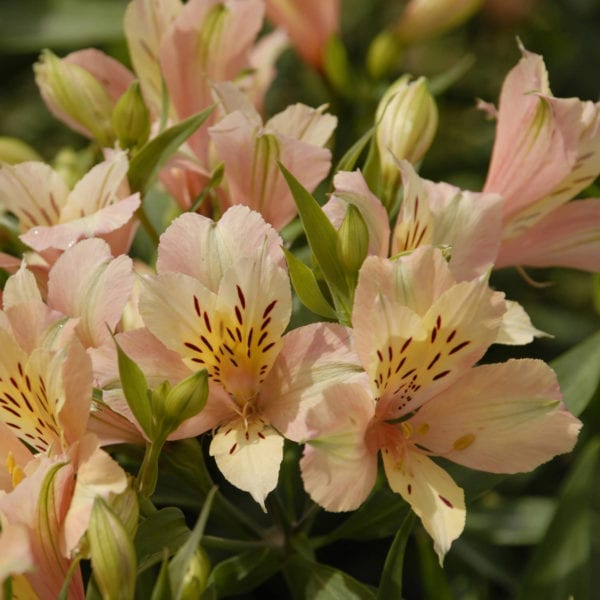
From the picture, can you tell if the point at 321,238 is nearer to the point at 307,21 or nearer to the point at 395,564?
the point at 395,564

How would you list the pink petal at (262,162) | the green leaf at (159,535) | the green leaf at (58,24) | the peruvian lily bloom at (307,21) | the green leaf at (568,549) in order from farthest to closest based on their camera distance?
the green leaf at (58,24)
the peruvian lily bloom at (307,21)
the green leaf at (568,549)
the pink petal at (262,162)
the green leaf at (159,535)

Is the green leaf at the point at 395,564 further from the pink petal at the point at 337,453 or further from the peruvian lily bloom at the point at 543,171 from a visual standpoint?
the peruvian lily bloom at the point at 543,171

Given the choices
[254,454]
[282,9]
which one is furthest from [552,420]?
[282,9]

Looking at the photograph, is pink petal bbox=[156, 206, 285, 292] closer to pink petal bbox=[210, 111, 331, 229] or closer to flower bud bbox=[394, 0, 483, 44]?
pink petal bbox=[210, 111, 331, 229]

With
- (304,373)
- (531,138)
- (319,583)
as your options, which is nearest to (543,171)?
(531,138)

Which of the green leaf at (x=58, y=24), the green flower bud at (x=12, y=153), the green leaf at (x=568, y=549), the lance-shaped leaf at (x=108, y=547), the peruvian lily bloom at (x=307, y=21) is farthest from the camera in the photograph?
the green leaf at (x=58, y=24)

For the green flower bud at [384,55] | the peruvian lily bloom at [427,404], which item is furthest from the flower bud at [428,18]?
the peruvian lily bloom at [427,404]

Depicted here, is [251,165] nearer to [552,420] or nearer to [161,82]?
[161,82]
